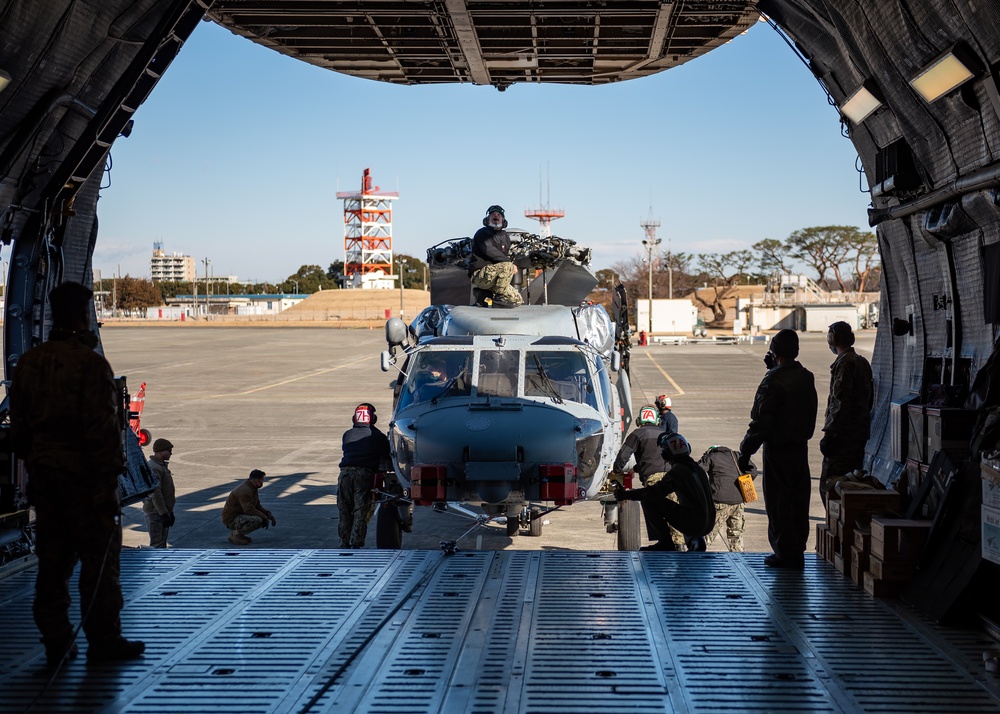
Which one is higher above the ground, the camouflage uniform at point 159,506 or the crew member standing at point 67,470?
the crew member standing at point 67,470

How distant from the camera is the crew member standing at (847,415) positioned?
838 centimetres

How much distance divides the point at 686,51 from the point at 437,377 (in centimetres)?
478

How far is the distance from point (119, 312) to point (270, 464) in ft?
438

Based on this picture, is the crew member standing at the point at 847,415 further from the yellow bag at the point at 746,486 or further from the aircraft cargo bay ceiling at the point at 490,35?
the aircraft cargo bay ceiling at the point at 490,35

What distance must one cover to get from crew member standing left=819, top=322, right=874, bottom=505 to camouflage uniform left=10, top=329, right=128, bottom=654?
18.5 ft

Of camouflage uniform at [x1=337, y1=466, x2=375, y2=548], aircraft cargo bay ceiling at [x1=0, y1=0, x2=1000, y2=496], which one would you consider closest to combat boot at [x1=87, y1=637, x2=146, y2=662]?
aircraft cargo bay ceiling at [x1=0, y1=0, x2=1000, y2=496]

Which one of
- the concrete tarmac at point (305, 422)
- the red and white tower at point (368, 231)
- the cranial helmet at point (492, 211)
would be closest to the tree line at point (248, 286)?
the red and white tower at point (368, 231)

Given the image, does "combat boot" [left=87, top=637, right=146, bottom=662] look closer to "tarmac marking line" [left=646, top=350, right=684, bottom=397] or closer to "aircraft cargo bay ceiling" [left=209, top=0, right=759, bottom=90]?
"aircraft cargo bay ceiling" [left=209, top=0, right=759, bottom=90]

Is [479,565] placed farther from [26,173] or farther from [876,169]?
[876,169]

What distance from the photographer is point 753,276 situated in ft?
382

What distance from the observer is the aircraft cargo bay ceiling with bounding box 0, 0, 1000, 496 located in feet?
23.5

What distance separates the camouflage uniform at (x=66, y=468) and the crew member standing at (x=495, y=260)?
7471 millimetres

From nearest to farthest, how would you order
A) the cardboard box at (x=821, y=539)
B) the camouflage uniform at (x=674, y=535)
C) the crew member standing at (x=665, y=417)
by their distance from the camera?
the cardboard box at (x=821, y=539) → the camouflage uniform at (x=674, y=535) → the crew member standing at (x=665, y=417)

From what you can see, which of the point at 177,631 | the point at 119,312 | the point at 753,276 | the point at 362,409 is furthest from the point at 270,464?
the point at 119,312
